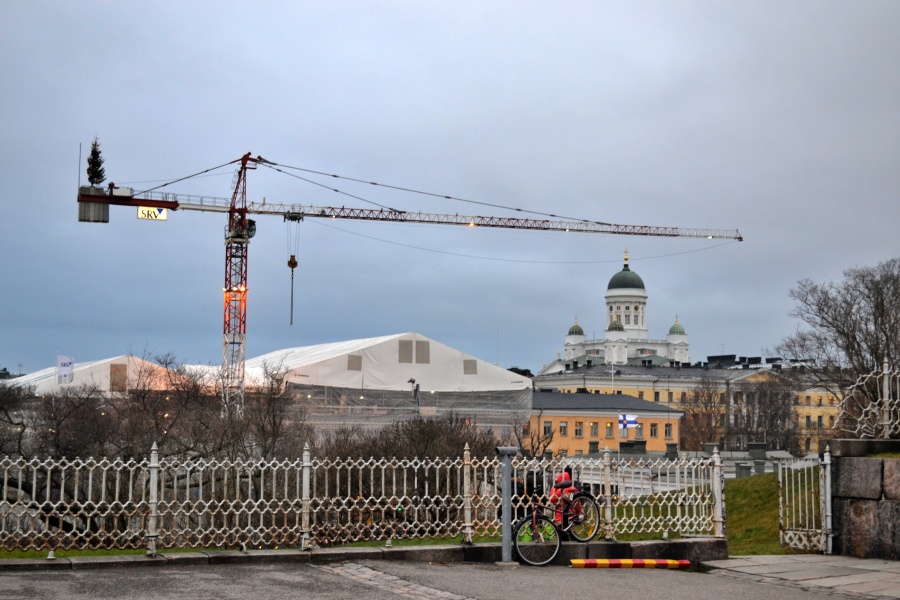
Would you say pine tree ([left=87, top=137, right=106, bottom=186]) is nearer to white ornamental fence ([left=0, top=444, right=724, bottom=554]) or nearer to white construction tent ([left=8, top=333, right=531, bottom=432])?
white construction tent ([left=8, top=333, right=531, bottom=432])

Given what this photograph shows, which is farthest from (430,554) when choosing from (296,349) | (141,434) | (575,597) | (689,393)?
(689,393)

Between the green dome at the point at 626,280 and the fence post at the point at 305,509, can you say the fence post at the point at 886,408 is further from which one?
the green dome at the point at 626,280

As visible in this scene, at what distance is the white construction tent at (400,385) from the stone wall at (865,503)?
127ft

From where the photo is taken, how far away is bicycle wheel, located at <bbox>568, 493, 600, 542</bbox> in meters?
14.4

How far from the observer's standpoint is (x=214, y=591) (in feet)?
35.1

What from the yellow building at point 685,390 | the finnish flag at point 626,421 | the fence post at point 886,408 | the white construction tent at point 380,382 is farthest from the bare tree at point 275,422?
the yellow building at point 685,390

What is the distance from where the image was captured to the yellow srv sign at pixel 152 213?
241 feet

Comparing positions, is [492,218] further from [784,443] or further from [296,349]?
[784,443]

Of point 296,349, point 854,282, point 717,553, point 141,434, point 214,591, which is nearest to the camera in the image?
point 214,591

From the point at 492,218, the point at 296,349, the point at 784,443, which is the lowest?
the point at 784,443

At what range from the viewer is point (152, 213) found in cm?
7419

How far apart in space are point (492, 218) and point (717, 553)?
79.5m

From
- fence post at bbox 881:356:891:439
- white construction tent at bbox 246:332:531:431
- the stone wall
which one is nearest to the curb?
the stone wall

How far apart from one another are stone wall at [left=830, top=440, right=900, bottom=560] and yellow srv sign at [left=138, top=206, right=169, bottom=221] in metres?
64.1
